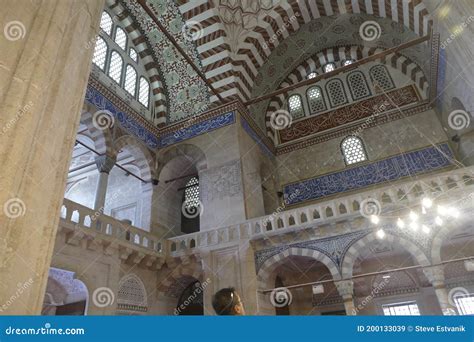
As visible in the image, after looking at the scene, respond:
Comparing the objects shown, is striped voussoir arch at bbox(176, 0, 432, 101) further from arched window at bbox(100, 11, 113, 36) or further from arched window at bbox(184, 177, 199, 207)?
arched window at bbox(184, 177, 199, 207)

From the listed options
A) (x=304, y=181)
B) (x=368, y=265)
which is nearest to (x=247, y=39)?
(x=304, y=181)

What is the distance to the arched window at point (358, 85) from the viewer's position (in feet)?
38.1

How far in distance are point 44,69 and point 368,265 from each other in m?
9.57

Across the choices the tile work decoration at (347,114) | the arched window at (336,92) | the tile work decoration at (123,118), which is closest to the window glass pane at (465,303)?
the tile work decoration at (347,114)

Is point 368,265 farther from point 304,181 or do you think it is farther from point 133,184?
point 133,184

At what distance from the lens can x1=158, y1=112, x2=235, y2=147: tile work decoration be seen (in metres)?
10.2

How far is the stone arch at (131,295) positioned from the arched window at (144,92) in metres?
5.64

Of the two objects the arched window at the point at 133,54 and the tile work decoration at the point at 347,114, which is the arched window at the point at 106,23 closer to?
the arched window at the point at 133,54

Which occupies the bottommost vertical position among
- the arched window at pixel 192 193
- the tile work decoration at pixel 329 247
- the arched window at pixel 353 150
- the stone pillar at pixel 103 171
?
the tile work decoration at pixel 329 247

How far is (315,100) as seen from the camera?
12.3m

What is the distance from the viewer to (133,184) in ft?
36.8

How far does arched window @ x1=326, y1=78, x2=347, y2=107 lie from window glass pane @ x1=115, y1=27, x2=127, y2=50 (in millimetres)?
7153

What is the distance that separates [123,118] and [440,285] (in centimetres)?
877

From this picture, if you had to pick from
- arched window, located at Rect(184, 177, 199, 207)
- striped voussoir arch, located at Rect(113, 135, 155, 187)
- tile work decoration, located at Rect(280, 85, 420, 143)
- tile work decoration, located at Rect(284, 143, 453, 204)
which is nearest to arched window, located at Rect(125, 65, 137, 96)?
striped voussoir arch, located at Rect(113, 135, 155, 187)
